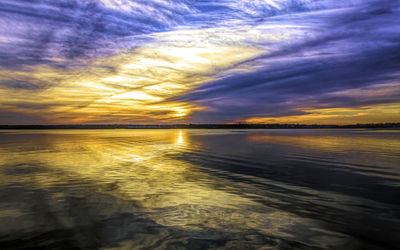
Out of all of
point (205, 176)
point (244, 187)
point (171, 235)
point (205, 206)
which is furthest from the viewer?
point (205, 176)

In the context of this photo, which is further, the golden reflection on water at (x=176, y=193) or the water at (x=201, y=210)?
the golden reflection on water at (x=176, y=193)

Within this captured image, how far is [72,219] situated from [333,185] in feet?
33.5

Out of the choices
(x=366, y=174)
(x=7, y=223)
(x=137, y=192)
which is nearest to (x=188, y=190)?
(x=137, y=192)

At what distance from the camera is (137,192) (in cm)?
927

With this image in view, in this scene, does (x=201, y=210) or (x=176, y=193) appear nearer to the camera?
(x=201, y=210)

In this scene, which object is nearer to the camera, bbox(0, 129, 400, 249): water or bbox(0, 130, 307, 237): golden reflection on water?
bbox(0, 129, 400, 249): water

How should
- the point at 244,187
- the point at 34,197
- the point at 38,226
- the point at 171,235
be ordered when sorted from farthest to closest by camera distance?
the point at 244,187
the point at 34,197
the point at 38,226
the point at 171,235

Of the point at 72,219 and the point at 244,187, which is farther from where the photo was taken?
the point at 244,187

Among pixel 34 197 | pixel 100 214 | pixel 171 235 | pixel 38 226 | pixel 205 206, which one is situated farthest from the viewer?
pixel 34 197

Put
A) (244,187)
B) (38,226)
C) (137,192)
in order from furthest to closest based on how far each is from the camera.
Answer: (244,187) → (137,192) → (38,226)

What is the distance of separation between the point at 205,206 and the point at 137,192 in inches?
124

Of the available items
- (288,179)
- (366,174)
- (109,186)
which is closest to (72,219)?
(109,186)

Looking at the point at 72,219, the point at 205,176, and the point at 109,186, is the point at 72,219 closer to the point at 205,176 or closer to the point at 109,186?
the point at 109,186

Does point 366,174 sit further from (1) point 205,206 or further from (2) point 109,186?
(2) point 109,186
